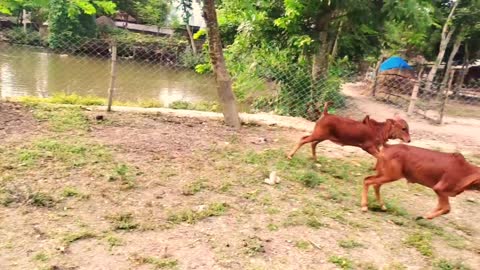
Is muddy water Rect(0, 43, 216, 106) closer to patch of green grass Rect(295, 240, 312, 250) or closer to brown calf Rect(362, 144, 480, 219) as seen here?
brown calf Rect(362, 144, 480, 219)

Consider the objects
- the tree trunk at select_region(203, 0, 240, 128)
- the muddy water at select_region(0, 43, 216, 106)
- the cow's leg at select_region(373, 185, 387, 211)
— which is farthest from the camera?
the muddy water at select_region(0, 43, 216, 106)

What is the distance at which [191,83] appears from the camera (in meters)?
26.6

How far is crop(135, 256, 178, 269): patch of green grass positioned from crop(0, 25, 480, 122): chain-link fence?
537 cm

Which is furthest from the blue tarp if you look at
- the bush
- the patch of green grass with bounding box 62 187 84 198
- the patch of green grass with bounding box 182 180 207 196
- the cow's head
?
the bush

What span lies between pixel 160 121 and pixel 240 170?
2.69 meters

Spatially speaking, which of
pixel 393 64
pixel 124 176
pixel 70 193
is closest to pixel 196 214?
pixel 124 176

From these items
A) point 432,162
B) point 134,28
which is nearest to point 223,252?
point 432,162

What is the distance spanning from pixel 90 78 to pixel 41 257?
66.6ft

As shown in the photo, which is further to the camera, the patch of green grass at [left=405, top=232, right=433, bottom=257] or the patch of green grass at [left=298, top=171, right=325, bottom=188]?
the patch of green grass at [left=298, top=171, right=325, bottom=188]

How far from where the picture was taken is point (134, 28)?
41688 mm

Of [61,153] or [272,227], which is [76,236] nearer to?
[272,227]

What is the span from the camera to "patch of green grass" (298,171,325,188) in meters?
5.62

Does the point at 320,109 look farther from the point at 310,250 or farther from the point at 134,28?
the point at 134,28

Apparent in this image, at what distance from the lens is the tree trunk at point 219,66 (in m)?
7.66
